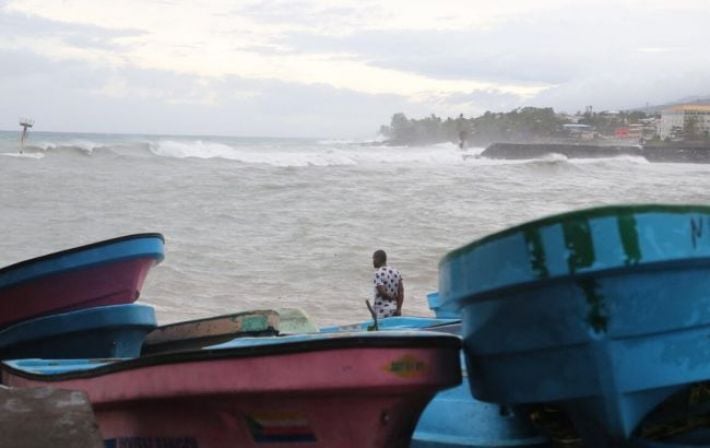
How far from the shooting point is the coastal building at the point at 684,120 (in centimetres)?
10231

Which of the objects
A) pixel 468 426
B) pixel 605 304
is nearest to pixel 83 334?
pixel 468 426

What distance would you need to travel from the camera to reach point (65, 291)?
7.55 meters

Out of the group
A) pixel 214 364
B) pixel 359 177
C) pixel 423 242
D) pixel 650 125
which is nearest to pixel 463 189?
pixel 359 177

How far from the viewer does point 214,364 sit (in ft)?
15.8

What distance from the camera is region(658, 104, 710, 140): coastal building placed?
10231cm

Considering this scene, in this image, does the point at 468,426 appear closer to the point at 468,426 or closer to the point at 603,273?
the point at 468,426

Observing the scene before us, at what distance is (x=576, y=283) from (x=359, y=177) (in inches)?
1337

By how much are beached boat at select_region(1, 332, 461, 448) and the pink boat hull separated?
2280 mm

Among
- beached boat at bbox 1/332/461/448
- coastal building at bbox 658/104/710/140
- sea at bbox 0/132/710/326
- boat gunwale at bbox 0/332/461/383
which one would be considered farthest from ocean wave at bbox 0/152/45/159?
coastal building at bbox 658/104/710/140

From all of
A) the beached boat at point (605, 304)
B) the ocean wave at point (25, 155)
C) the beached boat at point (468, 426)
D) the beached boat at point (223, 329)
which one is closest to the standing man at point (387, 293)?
the beached boat at point (223, 329)

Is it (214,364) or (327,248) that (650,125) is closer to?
(327,248)

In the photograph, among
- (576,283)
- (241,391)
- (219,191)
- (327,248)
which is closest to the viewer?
(576,283)

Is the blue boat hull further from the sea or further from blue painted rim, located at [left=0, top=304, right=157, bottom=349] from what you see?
blue painted rim, located at [left=0, top=304, right=157, bottom=349]

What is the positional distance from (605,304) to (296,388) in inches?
50.7
